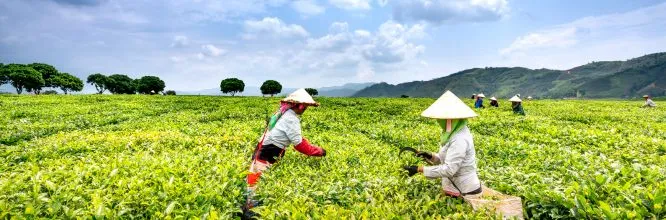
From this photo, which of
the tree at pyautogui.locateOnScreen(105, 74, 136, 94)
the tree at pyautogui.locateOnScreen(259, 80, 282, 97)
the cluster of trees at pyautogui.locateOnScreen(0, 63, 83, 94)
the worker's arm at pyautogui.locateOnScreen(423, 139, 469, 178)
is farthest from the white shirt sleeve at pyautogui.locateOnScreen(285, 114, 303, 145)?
the tree at pyautogui.locateOnScreen(105, 74, 136, 94)

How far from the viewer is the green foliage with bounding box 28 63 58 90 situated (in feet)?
314

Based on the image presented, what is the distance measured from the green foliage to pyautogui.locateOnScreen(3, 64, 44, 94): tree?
28.3ft

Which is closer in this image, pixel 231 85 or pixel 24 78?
pixel 24 78

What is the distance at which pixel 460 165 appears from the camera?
18.2 ft

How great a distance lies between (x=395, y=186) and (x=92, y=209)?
176 inches

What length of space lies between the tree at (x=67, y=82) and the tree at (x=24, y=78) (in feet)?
31.5

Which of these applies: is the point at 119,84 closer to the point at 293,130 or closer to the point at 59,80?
the point at 59,80

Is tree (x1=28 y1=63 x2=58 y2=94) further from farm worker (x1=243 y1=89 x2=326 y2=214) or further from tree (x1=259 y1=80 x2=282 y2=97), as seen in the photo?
farm worker (x1=243 y1=89 x2=326 y2=214)

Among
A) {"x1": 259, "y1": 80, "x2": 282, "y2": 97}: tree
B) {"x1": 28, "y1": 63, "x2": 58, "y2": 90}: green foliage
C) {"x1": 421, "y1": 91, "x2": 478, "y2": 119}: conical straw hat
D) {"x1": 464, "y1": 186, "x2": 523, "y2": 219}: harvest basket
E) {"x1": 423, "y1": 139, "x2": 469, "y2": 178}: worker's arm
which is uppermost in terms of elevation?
{"x1": 28, "y1": 63, "x2": 58, "y2": 90}: green foliage

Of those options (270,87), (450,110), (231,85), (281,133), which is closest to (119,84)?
(231,85)

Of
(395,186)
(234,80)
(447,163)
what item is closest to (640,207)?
(447,163)

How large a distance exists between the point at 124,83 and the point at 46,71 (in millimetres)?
24511

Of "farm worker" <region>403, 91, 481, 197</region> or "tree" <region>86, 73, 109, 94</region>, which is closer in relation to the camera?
"farm worker" <region>403, 91, 481, 197</region>

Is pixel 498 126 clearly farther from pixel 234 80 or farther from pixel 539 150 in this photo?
pixel 234 80
